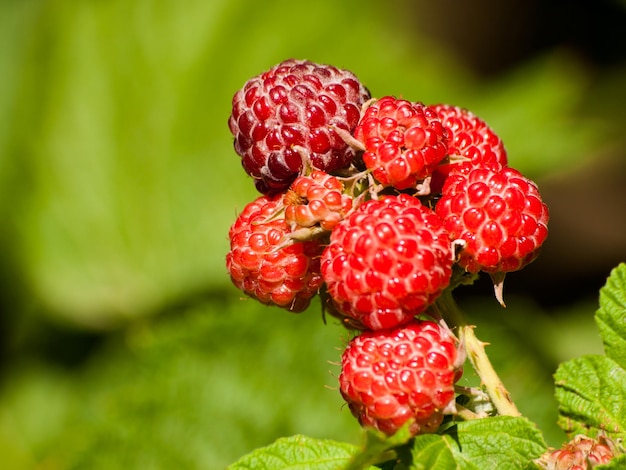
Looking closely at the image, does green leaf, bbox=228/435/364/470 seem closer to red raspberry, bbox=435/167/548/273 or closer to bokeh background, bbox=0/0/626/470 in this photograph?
red raspberry, bbox=435/167/548/273

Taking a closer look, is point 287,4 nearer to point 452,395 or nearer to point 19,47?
point 19,47

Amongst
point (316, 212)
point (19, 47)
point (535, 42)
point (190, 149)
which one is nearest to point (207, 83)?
point (190, 149)

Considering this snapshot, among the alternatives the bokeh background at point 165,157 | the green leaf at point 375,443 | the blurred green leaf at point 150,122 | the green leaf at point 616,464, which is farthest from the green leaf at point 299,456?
the blurred green leaf at point 150,122

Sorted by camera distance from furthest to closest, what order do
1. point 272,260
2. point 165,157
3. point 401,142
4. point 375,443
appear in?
point 165,157
point 272,260
point 401,142
point 375,443

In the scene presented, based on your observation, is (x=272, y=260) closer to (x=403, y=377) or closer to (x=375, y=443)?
(x=403, y=377)

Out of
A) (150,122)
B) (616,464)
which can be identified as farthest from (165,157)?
(616,464)

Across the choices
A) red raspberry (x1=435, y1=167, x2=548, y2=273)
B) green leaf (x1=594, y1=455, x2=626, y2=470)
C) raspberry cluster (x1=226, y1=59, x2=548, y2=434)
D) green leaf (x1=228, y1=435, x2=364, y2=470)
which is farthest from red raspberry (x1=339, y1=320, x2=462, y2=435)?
green leaf (x1=594, y1=455, x2=626, y2=470)
